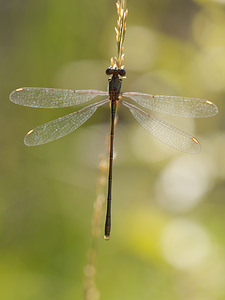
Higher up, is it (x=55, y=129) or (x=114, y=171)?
(x=55, y=129)

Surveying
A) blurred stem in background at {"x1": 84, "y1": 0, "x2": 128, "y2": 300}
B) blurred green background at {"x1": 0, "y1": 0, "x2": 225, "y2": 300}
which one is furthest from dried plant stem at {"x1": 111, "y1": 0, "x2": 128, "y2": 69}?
blurred green background at {"x1": 0, "y1": 0, "x2": 225, "y2": 300}

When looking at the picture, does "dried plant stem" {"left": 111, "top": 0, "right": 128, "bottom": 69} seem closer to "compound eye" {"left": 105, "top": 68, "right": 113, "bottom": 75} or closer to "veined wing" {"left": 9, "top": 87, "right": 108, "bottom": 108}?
"compound eye" {"left": 105, "top": 68, "right": 113, "bottom": 75}

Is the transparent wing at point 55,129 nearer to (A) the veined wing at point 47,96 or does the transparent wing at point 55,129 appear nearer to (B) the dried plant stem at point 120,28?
(A) the veined wing at point 47,96

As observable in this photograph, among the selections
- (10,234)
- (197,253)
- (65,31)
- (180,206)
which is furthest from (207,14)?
(10,234)

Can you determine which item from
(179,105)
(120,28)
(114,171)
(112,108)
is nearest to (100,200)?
(112,108)

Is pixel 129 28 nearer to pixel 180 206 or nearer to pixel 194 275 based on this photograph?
pixel 180 206

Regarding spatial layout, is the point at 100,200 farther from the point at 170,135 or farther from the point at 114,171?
the point at 114,171

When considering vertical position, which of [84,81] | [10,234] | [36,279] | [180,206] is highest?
[84,81]
